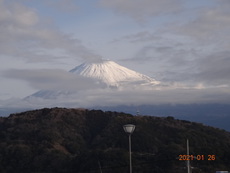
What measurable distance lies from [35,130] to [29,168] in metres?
14.6

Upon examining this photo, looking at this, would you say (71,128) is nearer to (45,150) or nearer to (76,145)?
(76,145)

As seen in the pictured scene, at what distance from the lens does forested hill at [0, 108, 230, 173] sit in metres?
59.2

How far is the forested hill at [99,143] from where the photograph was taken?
59250mm

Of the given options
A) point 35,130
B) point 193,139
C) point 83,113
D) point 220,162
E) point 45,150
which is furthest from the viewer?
point 83,113

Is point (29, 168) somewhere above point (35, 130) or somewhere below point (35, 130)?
below

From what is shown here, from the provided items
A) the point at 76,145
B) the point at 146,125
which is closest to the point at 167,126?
the point at 146,125

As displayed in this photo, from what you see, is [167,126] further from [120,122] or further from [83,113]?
[83,113]

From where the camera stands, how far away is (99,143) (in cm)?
7562

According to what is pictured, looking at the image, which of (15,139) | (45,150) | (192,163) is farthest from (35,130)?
(192,163)

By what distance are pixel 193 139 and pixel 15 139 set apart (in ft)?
82.5

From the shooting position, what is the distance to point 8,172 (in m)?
62.9

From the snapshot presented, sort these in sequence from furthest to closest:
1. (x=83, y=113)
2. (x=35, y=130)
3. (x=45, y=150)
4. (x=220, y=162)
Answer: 1. (x=83, y=113)
2. (x=35, y=130)
3. (x=45, y=150)
4. (x=220, y=162)

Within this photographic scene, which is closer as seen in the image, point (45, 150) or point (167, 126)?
point (45, 150)

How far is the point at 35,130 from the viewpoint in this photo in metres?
78.4
